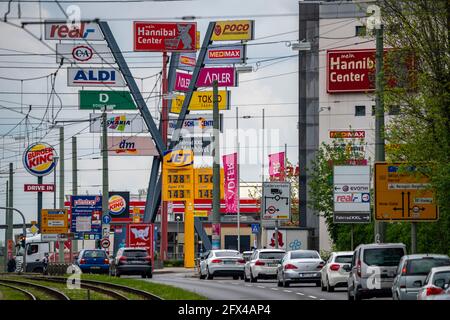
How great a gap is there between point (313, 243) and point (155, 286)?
50.1 metres

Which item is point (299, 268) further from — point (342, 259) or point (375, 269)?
point (375, 269)

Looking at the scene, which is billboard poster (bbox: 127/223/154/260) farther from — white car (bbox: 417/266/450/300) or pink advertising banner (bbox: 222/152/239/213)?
white car (bbox: 417/266/450/300)

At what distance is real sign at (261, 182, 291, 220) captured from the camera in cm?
6708

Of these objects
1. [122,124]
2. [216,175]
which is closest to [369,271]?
[216,175]

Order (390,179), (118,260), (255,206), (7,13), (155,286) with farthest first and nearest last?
(255,206), (118,260), (155,286), (390,179), (7,13)

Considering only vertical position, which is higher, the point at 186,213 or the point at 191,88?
the point at 191,88

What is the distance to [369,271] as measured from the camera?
122 ft

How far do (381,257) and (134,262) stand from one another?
29.3 m

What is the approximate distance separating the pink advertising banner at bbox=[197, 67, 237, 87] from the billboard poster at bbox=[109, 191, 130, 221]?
20.4 meters

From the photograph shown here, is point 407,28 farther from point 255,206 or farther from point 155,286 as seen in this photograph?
point 255,206

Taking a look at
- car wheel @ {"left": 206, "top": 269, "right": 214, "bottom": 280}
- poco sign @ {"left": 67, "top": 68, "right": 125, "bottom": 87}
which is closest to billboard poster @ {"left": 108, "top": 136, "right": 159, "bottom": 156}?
poco sign @ {"left": 67, "top": 68, "right": 125, "bottom": 87}

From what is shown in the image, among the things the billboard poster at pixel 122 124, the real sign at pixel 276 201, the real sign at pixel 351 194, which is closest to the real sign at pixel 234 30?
the billboard poster at pixel 122 124
